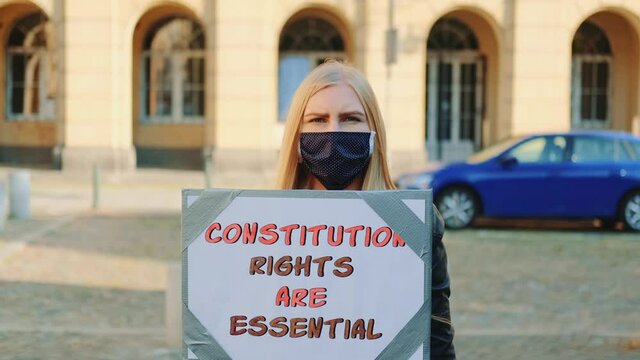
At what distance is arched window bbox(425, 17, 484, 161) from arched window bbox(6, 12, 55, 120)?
1068 centimetres

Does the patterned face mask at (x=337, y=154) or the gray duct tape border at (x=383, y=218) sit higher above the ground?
the patterned face mask at (x=337, y=154)

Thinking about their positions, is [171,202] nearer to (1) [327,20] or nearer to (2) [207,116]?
(2) [207,116]

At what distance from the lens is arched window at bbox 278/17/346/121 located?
2709 centimetres

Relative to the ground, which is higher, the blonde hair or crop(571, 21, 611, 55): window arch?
crop(571, 21, 611, 55): window arch

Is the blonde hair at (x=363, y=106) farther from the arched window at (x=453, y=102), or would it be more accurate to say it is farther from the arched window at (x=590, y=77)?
the arched window at (x=590, y=77)

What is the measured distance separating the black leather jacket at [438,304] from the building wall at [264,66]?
22.0 meters

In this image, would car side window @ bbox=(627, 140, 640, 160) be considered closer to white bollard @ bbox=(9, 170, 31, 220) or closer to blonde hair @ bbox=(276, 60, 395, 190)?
white bollard @ bbox=(9, 170, 31, 220)

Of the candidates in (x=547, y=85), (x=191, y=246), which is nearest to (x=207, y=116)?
(x=547, y=85)

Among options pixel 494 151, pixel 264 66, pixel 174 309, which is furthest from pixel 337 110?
pixel 264 66

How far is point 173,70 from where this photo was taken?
27906 millimetres

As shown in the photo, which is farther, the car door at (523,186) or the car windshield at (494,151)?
the car windshield at (494,151)

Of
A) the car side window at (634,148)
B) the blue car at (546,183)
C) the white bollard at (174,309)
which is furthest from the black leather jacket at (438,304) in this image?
the car side window at (634,148)

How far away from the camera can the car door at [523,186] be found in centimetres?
1541

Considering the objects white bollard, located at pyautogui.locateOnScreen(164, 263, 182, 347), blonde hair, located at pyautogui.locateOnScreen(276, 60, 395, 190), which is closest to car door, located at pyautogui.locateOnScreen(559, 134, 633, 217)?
white bollard, located at pyautogui.locateOnScreen(164, 263, 182, 347)
